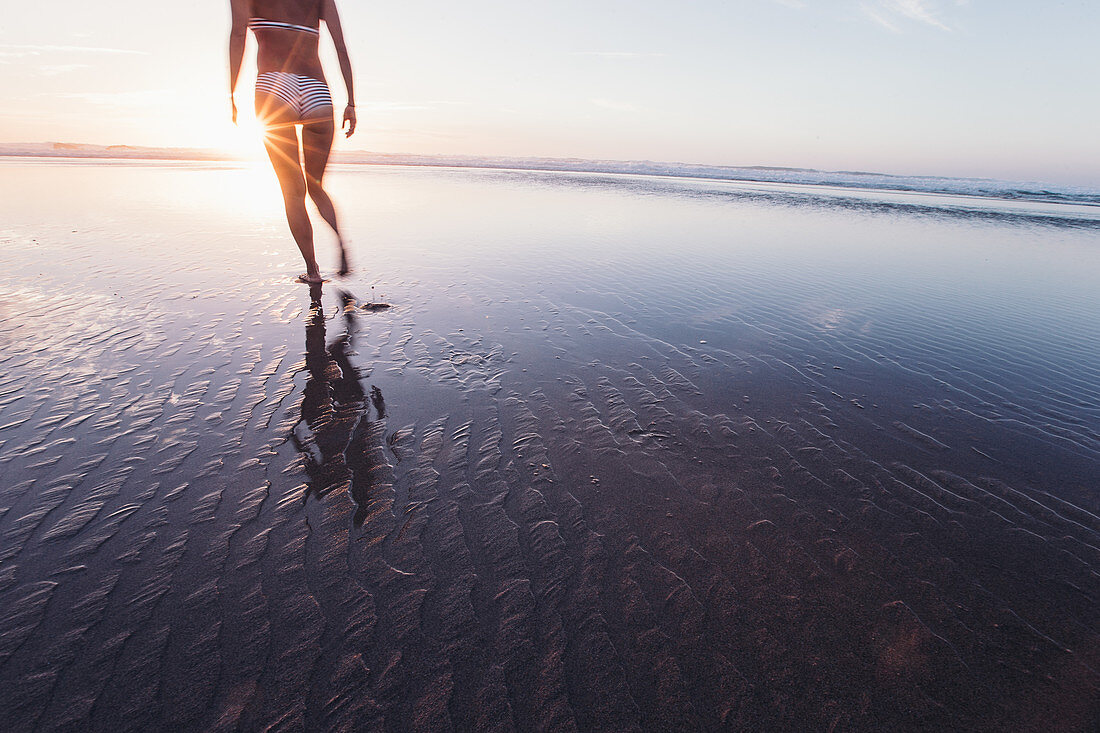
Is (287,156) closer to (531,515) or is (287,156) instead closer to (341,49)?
(341,49)

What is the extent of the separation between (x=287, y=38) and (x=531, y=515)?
5.66 metres

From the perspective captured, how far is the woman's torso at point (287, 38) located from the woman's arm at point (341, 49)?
0.32 feet

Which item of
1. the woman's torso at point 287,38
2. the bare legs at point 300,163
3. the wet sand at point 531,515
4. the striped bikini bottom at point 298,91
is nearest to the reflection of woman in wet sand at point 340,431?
the wet sand at point 531,515

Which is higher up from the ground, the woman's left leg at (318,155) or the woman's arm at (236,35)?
the woman's arm at (236,35)

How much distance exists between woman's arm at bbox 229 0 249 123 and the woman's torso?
13 cm

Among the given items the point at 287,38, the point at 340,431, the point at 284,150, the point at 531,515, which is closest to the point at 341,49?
the point at 287,38

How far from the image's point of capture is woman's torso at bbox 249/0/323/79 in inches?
187

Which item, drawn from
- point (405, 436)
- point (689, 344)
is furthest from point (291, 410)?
point (689, 344)

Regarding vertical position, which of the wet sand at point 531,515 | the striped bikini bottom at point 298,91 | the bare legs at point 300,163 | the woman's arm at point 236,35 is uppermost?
the woman's arm at point 236,35

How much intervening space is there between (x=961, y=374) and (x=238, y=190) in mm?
21346

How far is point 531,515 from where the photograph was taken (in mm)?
2381

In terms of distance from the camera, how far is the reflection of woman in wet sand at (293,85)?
186 inches

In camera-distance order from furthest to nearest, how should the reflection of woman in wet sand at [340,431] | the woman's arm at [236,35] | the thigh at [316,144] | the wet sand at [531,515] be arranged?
the thigh at [316,144]
the woman's arm at [236,35]
the reflection of woman in wet sand at [340,431]
the wet sand at [531,515]

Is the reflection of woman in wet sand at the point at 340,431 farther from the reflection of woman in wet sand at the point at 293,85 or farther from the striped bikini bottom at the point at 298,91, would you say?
the striped bikini bottom at the point at 298,91
